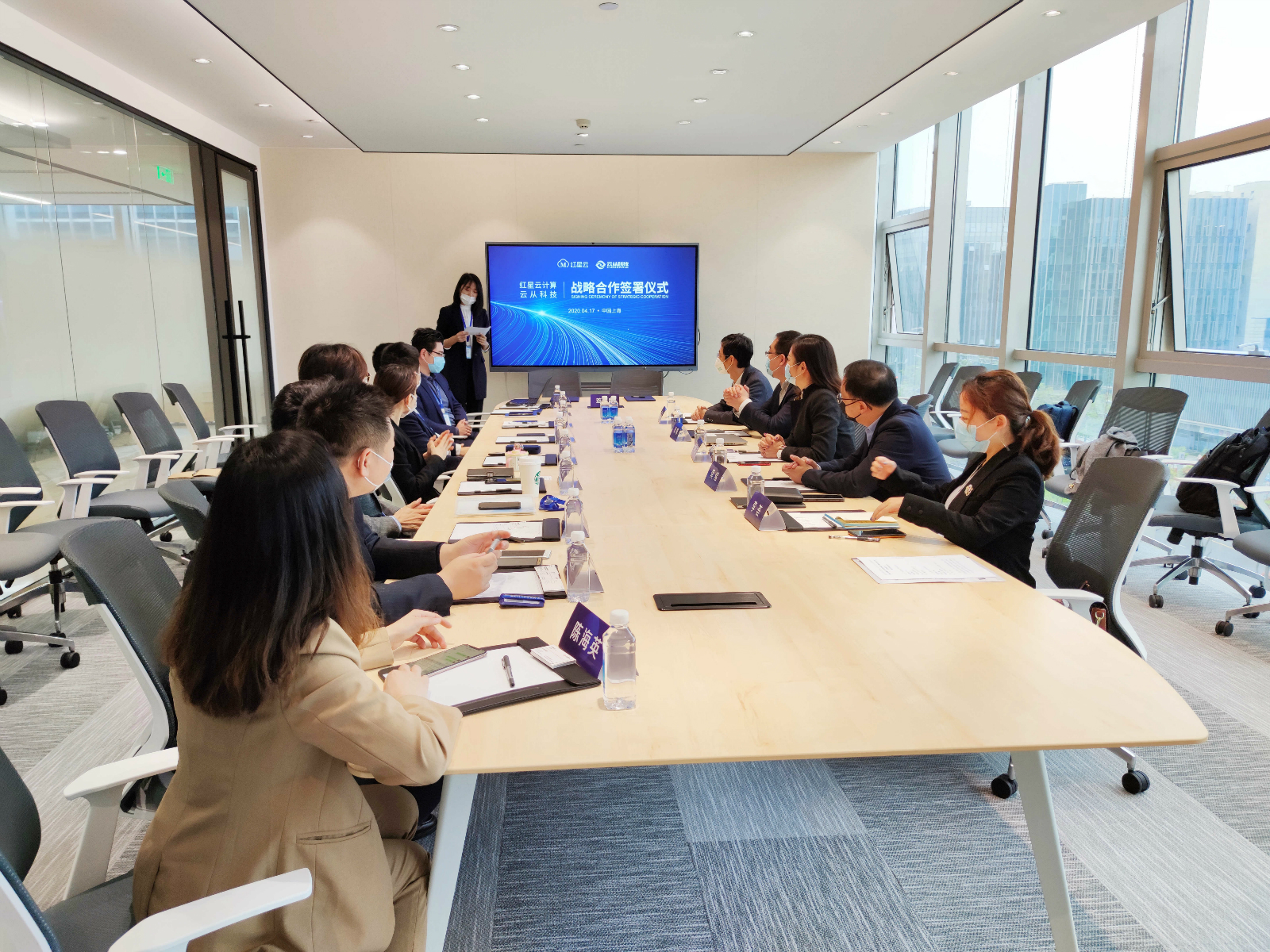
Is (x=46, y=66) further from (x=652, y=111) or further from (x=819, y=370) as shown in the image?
(x=819, y=370)

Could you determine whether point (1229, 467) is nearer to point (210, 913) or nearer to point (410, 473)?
point (410, 473)

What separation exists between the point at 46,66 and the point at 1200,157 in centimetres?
680

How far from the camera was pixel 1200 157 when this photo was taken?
502cm

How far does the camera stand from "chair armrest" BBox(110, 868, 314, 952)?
977mm

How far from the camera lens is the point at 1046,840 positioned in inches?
62.4

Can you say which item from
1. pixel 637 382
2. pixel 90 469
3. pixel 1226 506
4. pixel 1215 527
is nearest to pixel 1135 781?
pixel 1226 506

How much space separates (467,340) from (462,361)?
234 millimetres

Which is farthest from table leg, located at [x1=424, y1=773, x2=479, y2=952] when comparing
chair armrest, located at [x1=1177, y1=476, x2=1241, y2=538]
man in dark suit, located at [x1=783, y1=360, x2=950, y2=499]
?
chair armrest, located at [x1=1177, y1=476, x2=1241, y2=538]

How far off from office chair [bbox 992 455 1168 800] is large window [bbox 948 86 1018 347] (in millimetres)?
5055

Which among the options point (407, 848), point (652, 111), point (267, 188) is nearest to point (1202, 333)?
point (652, 111)

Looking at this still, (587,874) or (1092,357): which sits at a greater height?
(1092,357)

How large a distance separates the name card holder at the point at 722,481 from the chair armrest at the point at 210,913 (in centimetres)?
252

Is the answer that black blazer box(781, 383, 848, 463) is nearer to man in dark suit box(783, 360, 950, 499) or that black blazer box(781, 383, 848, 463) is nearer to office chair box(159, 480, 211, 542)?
man in dark suit box(783, 360, 950, 499)

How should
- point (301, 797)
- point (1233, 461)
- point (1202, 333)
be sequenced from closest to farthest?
point (301, 797), point (1233, 461), point (1202, 333)
